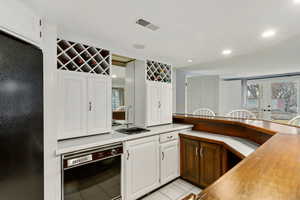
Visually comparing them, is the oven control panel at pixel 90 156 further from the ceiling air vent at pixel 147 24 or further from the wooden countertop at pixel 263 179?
the ceiling air vent at pixel 147 24

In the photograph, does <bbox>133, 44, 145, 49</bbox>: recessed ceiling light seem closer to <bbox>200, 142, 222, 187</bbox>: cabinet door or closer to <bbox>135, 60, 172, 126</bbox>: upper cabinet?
<bbox>135, 60, 172, 126</bbox>: upper cabinet

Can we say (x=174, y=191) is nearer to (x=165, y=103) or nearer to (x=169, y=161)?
(x=169, y=161)

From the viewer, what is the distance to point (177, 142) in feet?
8.48

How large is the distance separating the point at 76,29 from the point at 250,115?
334 cm

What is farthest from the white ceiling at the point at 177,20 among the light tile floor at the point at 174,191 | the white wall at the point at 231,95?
the white wall at the point at 231,95

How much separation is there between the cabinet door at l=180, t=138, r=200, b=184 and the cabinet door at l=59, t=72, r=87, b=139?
1669 millimetres

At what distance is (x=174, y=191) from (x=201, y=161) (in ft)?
2.09

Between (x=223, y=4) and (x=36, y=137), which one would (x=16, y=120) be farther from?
(x=223, y=4)

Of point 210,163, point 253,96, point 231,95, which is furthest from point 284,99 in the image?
point 210,163

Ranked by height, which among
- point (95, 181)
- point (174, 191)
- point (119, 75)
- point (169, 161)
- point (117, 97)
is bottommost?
point (174, 191)

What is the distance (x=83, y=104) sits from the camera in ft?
6.18

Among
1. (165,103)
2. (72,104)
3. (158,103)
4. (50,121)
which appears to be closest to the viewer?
(50,121)

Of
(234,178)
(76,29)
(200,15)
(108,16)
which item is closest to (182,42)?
(200,15)

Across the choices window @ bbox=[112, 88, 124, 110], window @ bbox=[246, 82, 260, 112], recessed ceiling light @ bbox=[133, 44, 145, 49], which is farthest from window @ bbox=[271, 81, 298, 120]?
window @ bbox=[112, 88, 124, 110]
